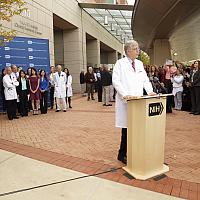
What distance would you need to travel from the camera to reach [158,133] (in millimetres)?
4289

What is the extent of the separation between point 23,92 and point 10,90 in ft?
2.92

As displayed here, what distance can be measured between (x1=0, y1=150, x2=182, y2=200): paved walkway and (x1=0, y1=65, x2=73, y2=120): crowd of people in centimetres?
570

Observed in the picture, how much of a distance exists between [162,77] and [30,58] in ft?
18.9

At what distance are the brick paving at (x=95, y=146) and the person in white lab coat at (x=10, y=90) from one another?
44 cm

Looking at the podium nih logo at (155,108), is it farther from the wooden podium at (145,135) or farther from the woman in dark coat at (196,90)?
the woman in dark coat at (196,90)

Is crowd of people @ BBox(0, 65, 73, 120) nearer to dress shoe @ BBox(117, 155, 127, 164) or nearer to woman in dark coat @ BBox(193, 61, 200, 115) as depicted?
woman in dark coat @ BBox(193, 61, 200, 115)

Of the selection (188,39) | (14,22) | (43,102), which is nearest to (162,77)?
(43,102)

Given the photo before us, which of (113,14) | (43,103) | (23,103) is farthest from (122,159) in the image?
(113,14)

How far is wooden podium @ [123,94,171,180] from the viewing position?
13.5 ft

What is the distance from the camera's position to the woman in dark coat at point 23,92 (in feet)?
35.5

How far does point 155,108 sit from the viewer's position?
13.9 feet

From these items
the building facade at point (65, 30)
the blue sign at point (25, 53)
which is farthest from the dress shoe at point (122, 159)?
the building facade at point (65, 30)

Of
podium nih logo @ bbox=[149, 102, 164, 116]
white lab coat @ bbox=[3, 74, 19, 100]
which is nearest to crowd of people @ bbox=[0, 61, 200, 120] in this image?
white lab coat @ bbox=[3, 74, 19, 100]

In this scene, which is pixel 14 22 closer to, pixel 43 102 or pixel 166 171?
pixel 43 102
